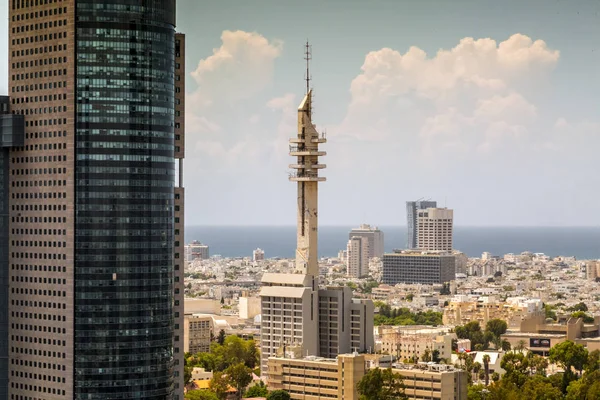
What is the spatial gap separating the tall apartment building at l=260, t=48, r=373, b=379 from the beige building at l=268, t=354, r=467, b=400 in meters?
4.95

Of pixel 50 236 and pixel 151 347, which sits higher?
pixel 50 236

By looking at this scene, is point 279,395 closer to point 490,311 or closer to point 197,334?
point 197,334

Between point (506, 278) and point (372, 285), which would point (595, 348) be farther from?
point (506, 278)

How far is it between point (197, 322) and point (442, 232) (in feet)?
223

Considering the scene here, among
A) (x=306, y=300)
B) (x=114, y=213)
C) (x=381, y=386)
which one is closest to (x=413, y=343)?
(x=306, y=300)

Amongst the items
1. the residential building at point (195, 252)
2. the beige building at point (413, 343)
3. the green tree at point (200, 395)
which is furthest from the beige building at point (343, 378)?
the residential building at point (195, 252)

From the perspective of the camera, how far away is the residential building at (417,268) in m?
129

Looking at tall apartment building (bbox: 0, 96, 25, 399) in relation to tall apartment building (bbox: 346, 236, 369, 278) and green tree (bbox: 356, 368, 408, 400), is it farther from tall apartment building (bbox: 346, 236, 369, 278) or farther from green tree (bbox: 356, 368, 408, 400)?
tall apartment building (bbox: 346, 236, 369, 278)

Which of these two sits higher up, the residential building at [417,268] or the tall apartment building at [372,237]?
the tall apartment building at [372,237]

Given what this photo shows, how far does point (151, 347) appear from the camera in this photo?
4378cm

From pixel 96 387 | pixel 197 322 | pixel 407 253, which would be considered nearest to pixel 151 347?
pixel 96 387

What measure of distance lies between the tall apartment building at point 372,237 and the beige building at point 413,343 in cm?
7734

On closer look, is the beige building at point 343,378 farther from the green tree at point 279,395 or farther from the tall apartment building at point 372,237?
the tall apartment building at point 372,237

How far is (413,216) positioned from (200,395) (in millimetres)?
94284
